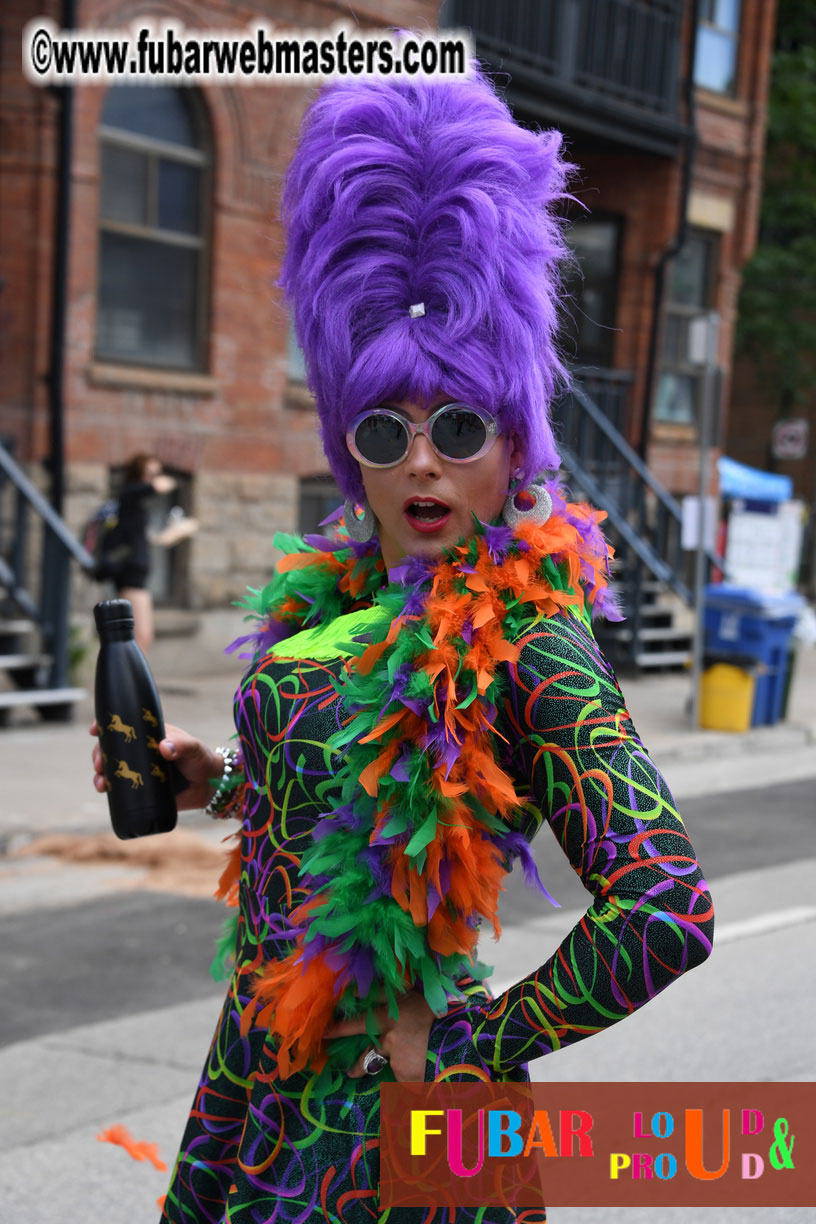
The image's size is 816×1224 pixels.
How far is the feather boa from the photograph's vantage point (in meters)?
1.67

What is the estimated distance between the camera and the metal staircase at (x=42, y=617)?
10.2 meters

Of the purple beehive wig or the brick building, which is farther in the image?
the brick building

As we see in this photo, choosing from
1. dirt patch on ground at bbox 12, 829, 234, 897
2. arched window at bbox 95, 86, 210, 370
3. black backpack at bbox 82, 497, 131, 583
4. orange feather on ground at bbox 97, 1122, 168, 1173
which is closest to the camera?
orange feather on ground at bbox 97, 1122, 168, 1173

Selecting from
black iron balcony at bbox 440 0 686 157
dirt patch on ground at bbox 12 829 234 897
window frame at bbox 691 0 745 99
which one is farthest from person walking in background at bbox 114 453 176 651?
window frame at bbox 691 0 745 99

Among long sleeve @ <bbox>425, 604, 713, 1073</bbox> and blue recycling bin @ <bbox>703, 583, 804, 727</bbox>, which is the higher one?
long sleeve @ <bbox>425, 604, 713, 1073</bbox>

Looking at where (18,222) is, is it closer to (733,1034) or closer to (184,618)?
(184,618)

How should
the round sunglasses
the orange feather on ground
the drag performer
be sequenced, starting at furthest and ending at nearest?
the orange feather on ground, the round sunglasses, the drag performer

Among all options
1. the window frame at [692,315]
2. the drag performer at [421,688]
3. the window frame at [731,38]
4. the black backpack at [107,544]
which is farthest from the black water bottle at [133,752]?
the window frame at [731,38]

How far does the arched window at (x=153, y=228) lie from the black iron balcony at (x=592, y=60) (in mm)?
3160

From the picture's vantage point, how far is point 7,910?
633cm

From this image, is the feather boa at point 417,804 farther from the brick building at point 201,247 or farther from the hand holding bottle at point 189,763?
the brick building at point 201,247

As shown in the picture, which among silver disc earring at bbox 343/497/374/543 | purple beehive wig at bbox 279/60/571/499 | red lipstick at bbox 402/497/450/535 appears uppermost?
purple beehive wig at bbox 279/60/571/499

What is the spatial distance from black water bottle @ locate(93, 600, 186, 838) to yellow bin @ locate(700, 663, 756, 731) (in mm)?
10026

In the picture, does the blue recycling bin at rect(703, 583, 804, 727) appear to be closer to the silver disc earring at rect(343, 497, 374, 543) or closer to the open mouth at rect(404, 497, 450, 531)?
the silver disc earring at rect(343, 497, 374, 543)
